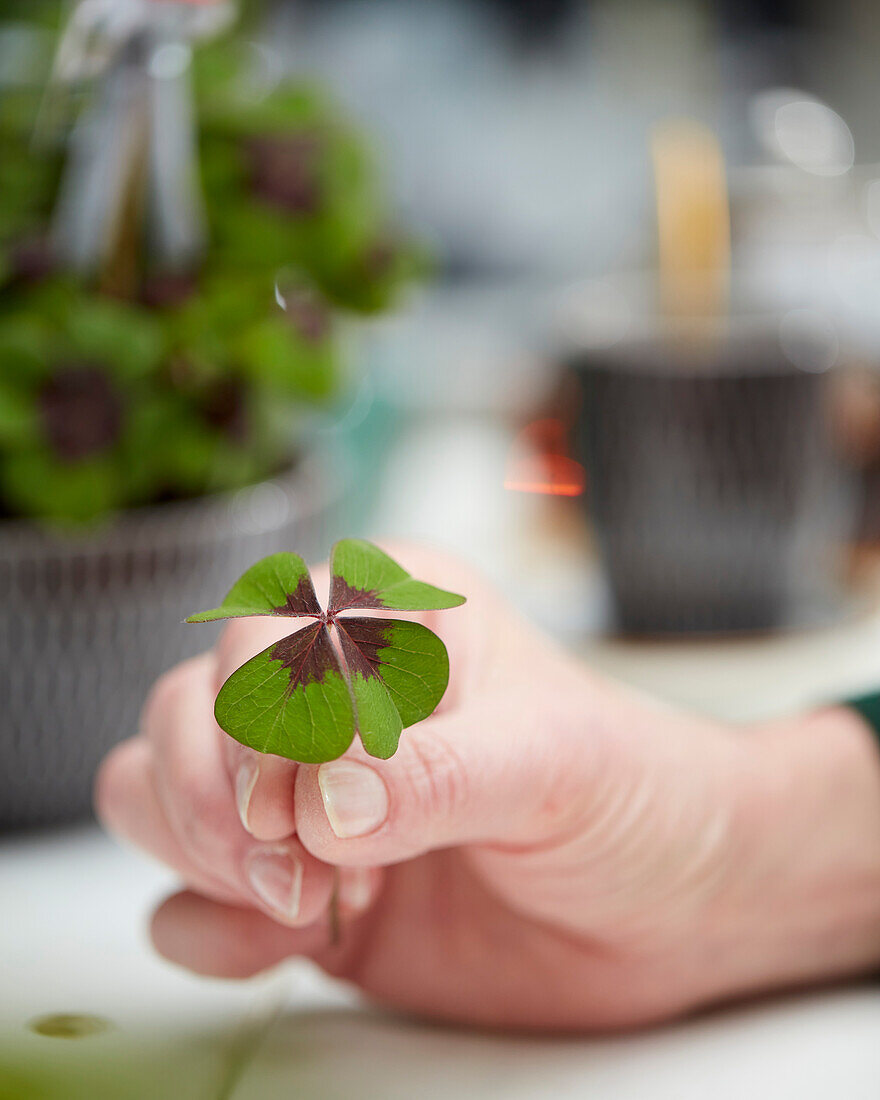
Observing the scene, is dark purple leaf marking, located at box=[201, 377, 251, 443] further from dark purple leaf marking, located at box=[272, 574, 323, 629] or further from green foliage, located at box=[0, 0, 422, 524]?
dark purple leaf marking, located at box=[272, 574, 323, 629]

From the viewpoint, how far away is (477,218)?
1008 mm

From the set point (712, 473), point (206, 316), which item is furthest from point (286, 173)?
point (712, 473)

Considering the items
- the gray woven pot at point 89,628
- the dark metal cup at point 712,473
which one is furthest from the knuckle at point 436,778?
the dark metal cup at point 712,473

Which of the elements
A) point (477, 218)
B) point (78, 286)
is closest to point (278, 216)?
point (78, 286)

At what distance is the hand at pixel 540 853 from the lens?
200 millimetres

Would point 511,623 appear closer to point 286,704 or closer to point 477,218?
point 286,704

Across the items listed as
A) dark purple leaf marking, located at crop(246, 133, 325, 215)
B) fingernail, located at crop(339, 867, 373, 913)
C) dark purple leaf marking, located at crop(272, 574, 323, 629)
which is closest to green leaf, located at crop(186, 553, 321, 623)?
dark purple leaf marking, located at crop(272, 574, 323, 629)

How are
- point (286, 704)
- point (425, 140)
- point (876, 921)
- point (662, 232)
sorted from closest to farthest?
point (286, 704)
point (876, 921)
point (662, 232)
point (425, 140)

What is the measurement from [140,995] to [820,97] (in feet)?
3.53

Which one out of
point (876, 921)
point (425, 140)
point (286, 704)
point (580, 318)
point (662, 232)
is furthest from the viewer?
point (425, 140)

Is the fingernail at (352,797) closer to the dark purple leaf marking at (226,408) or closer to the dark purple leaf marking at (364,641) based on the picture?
the dark purple leaf marking at (364,641)

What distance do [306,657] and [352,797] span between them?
0.10 ft

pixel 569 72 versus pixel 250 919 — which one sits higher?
pixel 569 72


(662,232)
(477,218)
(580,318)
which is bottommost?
(580,318)
